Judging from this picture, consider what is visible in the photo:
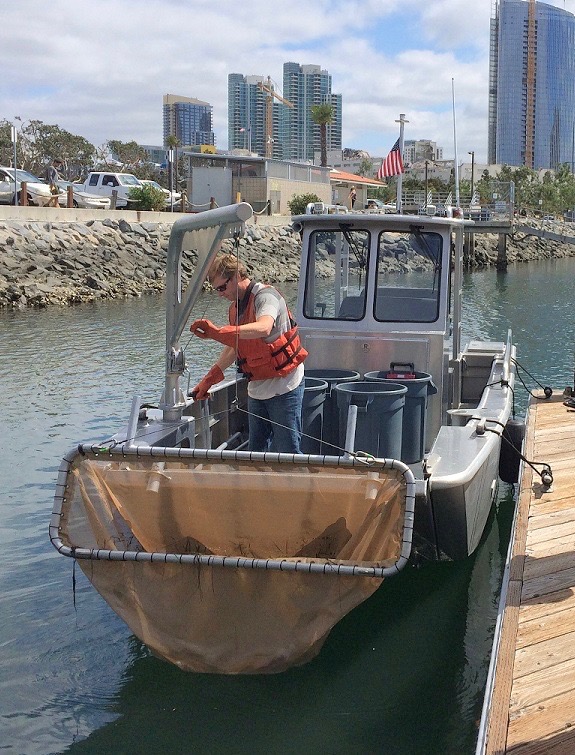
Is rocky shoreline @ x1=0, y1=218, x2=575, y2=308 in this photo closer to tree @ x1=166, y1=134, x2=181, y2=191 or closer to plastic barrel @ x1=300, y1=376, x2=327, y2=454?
tree @ x1=166, y1=134, x2=181, y2=191

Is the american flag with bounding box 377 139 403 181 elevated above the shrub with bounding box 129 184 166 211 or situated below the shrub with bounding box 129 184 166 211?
below

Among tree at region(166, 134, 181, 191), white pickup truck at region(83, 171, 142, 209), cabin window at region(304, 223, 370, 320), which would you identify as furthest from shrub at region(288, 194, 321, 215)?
cabin window at region(304, 223, 370, 320)

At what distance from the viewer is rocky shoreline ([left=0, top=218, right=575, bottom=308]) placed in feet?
89.5

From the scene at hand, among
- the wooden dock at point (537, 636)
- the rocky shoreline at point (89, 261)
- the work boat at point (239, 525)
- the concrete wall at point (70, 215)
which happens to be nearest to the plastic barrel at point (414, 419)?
the work boat at point (239, 525)

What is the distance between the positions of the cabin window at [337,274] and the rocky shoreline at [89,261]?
60.9 ft

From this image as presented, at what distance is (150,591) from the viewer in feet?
16.6

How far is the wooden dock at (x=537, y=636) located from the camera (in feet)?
12.3

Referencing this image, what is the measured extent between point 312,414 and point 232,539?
81.0 inches

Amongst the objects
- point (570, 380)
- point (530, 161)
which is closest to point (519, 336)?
point (570, 380)

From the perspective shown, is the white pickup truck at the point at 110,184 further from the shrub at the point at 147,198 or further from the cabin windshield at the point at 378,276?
the cabin windshield at the point at 378,276

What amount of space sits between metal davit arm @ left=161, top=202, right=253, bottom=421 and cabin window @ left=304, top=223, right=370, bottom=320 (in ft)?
7.48

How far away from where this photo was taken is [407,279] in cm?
842

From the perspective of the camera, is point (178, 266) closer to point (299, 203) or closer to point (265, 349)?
point (265, 349)

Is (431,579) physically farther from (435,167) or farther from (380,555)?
(435,167)
